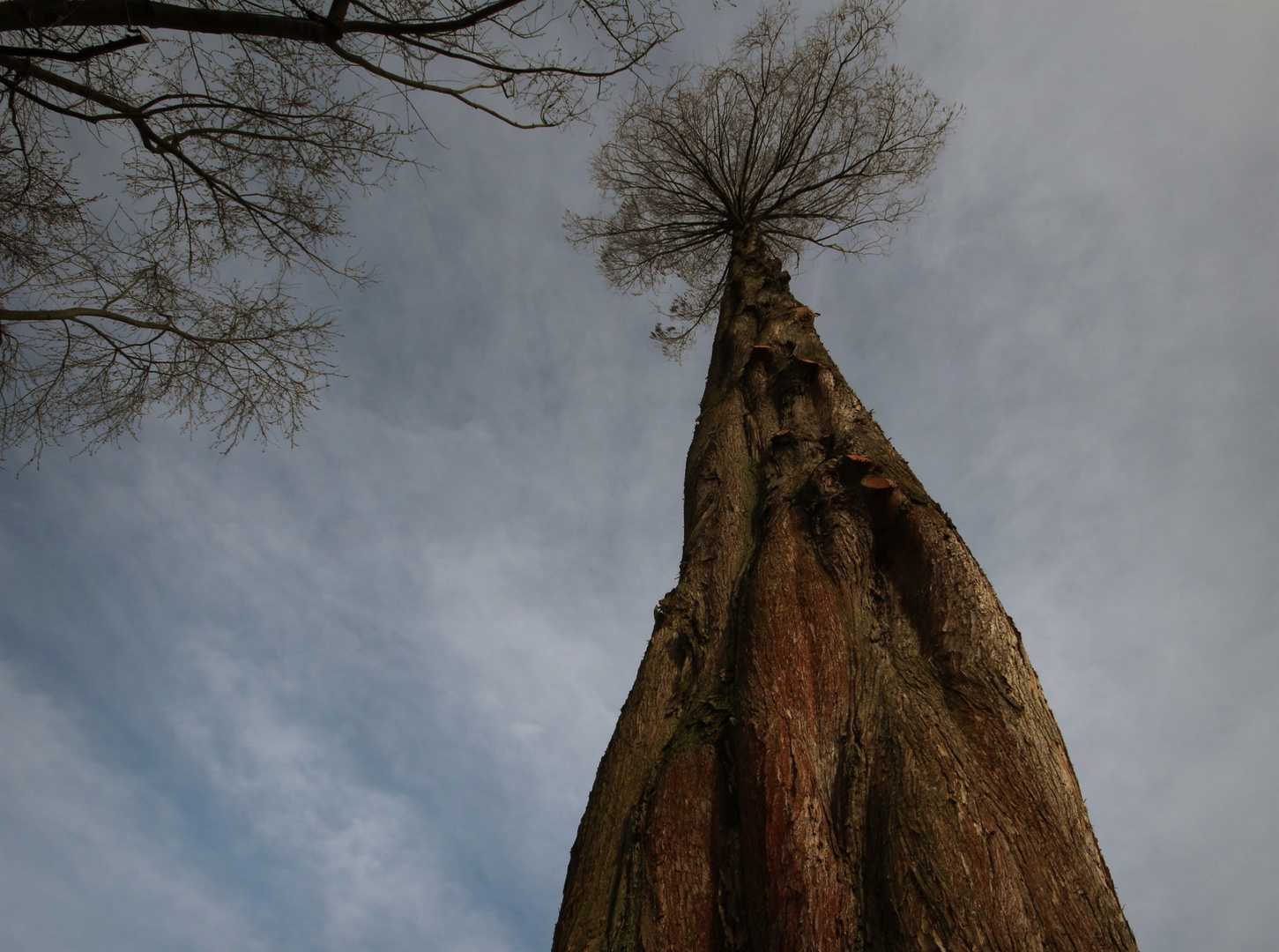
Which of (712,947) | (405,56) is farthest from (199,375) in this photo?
(712,947)

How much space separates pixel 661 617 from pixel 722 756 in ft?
1.95

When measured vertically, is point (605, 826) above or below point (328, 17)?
below

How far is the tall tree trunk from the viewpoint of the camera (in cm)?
136

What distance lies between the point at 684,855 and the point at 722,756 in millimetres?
265

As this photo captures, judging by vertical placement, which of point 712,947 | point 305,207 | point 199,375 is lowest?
point 712,947

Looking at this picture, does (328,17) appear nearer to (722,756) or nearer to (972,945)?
(722,756)

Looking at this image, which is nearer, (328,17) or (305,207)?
(328,17)

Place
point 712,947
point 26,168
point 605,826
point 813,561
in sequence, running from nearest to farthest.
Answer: point 712,947 → point 605,826 → point 813,561 → point 26,168

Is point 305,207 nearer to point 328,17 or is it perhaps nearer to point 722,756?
point 328,17

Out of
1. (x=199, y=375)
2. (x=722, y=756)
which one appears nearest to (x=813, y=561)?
(x=722, y=756)

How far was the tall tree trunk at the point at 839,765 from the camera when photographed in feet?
4.47

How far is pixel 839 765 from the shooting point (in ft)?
5.55

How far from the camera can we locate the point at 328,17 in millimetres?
2455

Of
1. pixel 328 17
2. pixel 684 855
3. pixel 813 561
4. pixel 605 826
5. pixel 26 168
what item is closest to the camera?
pixel 684 855
